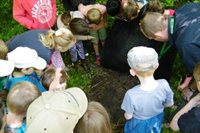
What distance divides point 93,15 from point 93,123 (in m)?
2.27

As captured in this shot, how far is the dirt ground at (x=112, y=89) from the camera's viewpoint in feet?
16.3

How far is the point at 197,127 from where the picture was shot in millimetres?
3193

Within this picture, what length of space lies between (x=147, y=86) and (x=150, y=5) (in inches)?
58.2

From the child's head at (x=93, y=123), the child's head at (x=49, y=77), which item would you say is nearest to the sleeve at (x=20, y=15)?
the child's head at (x=49, y=77)

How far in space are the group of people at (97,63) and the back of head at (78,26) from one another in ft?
0.04

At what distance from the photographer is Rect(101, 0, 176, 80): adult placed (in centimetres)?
498

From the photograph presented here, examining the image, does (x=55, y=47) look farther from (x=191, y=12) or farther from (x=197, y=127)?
(x=197, y=127)

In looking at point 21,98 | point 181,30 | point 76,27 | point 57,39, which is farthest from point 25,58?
point 181,30

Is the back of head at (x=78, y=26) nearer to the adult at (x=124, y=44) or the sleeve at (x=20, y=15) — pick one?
the adult at (x=124, y=44)

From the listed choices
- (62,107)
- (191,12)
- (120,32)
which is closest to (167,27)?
(191,12)

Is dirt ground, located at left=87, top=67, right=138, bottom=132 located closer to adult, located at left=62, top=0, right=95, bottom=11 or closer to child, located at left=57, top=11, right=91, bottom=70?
child, located at left=57, top=11, right=91, bottom=70

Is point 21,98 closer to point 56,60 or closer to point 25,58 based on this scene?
point 25,58

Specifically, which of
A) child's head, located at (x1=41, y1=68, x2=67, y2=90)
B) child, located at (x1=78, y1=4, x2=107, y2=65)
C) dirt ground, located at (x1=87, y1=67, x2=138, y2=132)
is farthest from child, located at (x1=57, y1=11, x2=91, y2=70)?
child's head, located at (x1=41, y1=68, x2=67, y2=90)

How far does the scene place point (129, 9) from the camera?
4.85 m
